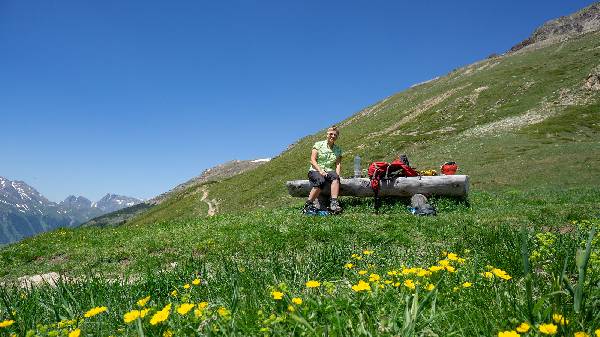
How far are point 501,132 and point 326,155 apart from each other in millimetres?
39472

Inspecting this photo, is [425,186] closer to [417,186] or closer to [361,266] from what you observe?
[417,186]

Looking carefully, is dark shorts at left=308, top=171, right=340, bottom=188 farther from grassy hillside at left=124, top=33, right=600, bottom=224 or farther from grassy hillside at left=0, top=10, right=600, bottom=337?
grassy hillside at left=124, top=33, right=600, bottom=224

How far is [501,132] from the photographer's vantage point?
4906 centimetres

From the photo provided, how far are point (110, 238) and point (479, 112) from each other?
64257mm

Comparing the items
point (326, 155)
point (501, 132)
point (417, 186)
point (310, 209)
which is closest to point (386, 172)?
point (417, 186)

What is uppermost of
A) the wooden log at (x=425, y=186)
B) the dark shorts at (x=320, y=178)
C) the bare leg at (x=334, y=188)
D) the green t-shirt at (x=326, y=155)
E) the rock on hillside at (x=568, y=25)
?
the rock on hillside at (x=568, y=25)

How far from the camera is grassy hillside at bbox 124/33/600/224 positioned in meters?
31.3

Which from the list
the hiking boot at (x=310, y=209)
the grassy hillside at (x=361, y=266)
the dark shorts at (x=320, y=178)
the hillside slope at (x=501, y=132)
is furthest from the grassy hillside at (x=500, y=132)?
the hiking boot at (x=310, y=209)

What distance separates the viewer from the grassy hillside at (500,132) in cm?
3133

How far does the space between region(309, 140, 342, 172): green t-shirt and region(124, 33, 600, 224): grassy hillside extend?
50.7 feet

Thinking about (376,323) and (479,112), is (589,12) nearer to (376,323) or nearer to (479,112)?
(479,112)

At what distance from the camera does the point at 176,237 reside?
13.3m

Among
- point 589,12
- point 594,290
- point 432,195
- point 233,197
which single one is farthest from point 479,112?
point 589,12

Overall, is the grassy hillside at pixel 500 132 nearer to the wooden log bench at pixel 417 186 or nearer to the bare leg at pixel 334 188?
the wooden log bench at pixel 417 186
